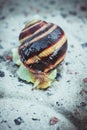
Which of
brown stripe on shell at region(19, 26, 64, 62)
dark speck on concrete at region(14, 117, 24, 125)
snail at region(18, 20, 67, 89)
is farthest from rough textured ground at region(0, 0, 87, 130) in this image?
brown stripe on shell at region(19, 26, 64, 62)

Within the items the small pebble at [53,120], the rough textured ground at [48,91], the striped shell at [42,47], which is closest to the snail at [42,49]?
the striped shell at [42,47]

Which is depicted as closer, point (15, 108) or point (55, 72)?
point (15, 108)

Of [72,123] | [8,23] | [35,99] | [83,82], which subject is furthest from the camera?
[8,23]

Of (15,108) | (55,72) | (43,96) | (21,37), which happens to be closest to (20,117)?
(15,108)

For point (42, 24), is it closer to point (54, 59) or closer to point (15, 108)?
point (54, 59)

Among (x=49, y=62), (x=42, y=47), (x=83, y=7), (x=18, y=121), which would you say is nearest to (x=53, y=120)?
(x=18, y=121)

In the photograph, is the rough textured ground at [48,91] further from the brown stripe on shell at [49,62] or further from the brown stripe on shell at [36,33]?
the brown stripe on shell at [36,33]

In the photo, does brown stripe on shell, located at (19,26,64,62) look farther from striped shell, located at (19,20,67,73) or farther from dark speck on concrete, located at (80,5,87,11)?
dark speck on concrete, located at (80,5,87,11)
